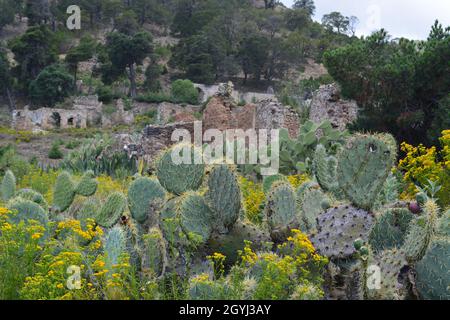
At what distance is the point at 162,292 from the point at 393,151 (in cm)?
139

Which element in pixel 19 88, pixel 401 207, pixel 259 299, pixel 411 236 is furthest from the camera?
pixel 19 88

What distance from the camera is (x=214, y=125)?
45.4 ft

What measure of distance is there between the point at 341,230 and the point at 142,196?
1521mm

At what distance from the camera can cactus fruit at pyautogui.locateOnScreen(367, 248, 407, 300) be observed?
114 inches

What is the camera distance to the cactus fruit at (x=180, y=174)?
13.1 feet

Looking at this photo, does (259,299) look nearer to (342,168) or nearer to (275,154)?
(342,168)

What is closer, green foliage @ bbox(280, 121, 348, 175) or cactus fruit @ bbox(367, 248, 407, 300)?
cactus fruit @ bbox(367, 248, 407, 300)

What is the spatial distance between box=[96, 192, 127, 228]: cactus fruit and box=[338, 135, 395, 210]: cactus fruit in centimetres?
174

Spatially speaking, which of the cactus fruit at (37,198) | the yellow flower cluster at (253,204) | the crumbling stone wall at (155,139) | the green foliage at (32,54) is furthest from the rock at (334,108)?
the green foliage at (32,54)

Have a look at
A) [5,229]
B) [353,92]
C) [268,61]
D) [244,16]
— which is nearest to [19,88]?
[268,61]

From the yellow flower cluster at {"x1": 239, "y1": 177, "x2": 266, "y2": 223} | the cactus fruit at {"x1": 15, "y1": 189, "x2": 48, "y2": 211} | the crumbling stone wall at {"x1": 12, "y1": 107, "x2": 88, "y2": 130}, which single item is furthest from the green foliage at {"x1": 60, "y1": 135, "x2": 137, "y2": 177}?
the crumbling stone wall at {"x1": 12, "y1": 107, "x2": 88, "y2": 130}

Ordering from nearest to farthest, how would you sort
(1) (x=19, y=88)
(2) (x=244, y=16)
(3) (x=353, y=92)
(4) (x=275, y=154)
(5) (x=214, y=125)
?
(4) (x=275, y=154) < (3) (x=353, y=92) < (5) (x=214, y=125) < (1) (x=19, y=88) < (2) (x=244, y=16)

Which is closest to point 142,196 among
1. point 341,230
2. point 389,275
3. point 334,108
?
point 341,230

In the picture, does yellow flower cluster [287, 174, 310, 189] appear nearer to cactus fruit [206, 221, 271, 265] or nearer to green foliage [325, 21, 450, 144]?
green foliage [325, 21, 450, 144]
